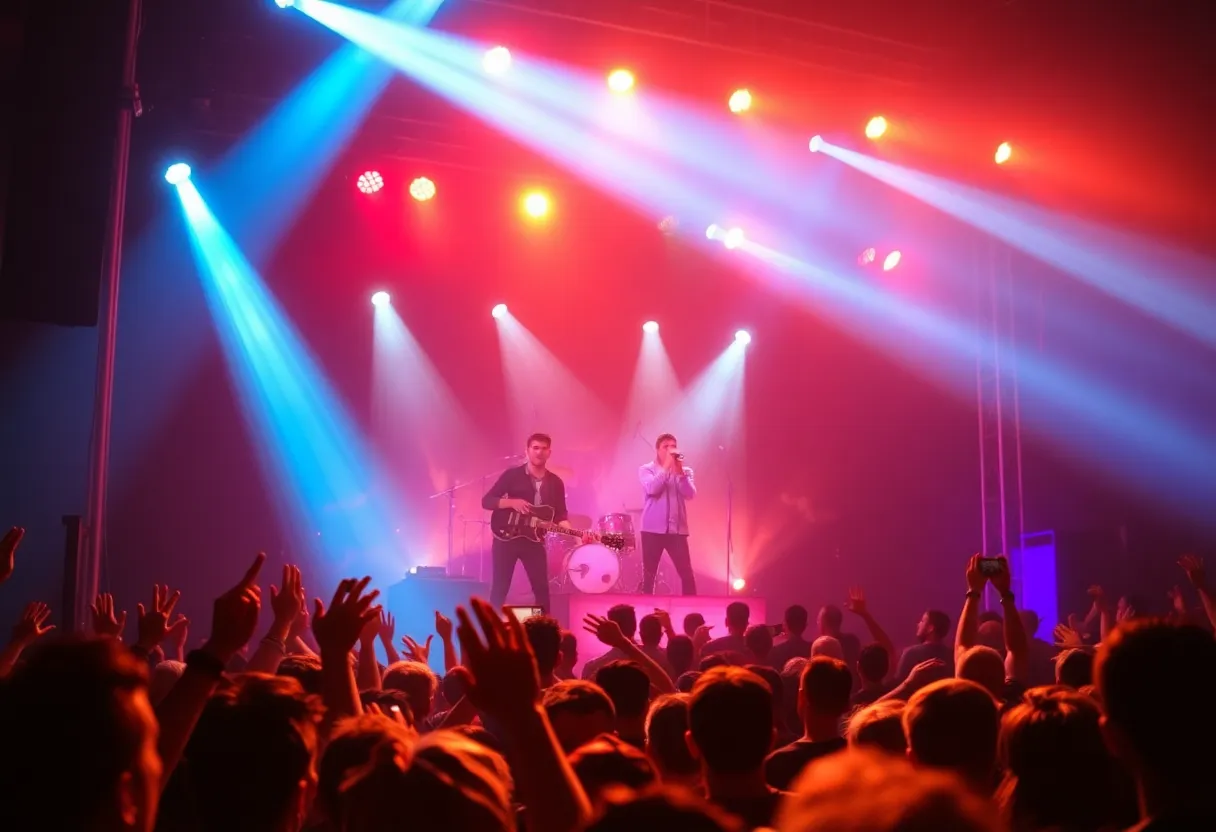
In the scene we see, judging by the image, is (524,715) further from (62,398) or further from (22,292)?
(62,398)

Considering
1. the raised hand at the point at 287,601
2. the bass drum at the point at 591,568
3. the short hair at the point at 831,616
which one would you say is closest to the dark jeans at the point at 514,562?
the bass drum at the point at 591,568

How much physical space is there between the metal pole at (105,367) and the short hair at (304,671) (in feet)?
13.0

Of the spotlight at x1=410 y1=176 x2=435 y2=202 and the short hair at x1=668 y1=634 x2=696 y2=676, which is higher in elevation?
the spotlight at x1=410 y1=176 x2=435 y2=202

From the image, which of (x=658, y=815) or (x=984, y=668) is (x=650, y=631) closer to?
(x=984, y=668)

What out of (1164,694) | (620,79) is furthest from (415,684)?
(620,79)

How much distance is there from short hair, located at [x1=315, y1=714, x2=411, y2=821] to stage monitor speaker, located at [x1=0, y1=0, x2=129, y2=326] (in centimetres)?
524

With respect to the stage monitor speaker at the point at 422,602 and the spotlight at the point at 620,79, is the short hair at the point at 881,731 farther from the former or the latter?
the spotlight at the point at 620,79

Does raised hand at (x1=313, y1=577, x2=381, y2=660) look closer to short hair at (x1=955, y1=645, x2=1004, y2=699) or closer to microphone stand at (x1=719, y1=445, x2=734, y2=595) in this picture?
short hair at (x1=955, y1=645, x2=1004, y2=699)

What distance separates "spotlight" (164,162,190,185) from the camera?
12688mm

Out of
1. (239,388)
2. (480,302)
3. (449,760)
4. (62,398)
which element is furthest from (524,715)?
(480,302)

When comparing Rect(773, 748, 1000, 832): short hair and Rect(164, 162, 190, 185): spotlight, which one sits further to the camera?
Rect(164, 162, 190, 185): spotlight

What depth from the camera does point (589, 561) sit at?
12.0m

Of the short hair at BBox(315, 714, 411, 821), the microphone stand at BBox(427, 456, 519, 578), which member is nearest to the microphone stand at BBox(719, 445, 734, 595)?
the microphone stand at BBox(427, 456, 519, 578)

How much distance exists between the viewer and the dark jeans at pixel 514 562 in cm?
1152
